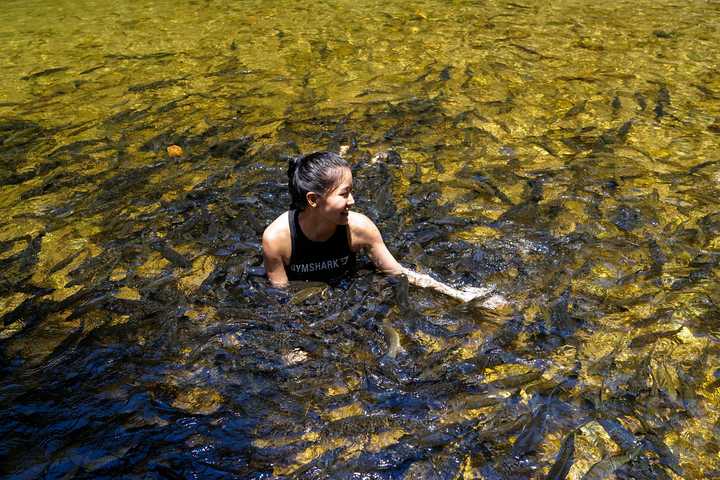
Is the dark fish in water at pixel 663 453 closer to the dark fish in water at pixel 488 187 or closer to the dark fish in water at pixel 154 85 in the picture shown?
the dark fish in water at pixel 488 187

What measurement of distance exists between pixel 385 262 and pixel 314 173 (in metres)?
0.91

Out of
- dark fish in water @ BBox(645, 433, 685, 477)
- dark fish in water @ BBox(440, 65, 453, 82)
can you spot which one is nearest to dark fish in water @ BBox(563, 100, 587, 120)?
dark fish in water @ BBox(440, 65, 453, 82)

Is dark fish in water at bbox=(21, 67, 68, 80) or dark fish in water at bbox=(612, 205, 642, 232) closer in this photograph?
dark fish in water at bbox=(612, 205, 642, 232)

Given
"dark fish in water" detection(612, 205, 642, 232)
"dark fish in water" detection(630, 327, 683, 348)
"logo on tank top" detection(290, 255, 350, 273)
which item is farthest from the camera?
"dark fish in water" detection(612, 205, 642, 232)

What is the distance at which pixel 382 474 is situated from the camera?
10.8ft

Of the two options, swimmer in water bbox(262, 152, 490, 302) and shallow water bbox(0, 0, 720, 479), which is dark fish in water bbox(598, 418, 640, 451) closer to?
shallow water bbox(0, 0, 720, 479)

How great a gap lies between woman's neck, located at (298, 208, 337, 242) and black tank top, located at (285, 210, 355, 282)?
23mm

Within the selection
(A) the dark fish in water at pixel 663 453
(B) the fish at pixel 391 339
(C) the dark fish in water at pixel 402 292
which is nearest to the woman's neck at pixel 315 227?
(C) the dark fish in water at pixel 402 292

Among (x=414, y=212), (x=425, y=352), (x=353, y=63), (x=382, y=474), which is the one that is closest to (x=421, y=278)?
(x=425, y=352)

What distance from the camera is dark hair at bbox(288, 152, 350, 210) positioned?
4203 millimetres

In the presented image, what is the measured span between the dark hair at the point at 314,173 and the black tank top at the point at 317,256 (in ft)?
0.97

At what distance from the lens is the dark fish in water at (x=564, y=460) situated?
3.22 m

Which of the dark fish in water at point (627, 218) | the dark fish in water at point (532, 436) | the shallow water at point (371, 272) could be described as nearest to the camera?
the dark fish in water at point (532, 436)

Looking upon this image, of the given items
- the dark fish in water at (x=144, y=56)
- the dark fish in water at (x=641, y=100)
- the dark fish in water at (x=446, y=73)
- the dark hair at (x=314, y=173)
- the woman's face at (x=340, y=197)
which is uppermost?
the dark hair at (x=314, y=173)
